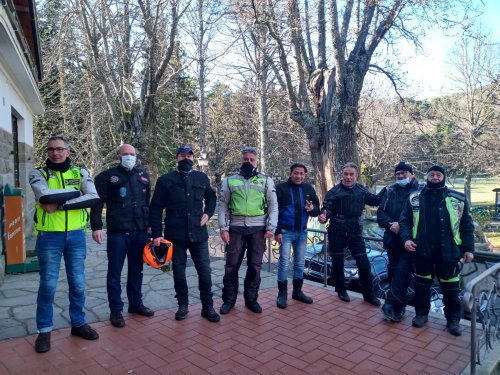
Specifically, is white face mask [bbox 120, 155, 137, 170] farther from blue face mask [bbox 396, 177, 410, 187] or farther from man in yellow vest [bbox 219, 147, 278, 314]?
blue face mask [bbox 396, 177, 410, 187]

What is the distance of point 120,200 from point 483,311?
3.71 meters

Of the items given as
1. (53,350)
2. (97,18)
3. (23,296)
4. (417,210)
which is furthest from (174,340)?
(97,18)

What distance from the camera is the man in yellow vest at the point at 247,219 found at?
4.63 m

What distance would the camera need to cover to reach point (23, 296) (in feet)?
17.0

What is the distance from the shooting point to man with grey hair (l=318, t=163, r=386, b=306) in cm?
504

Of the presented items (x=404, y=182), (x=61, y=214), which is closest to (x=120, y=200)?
(x=61, y=214)

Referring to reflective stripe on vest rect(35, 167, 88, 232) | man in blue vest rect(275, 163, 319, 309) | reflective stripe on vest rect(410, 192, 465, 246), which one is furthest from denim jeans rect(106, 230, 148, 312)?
reflective stripe on vest rect(410, 192, 465, 246)

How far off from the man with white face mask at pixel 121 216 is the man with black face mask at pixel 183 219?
16 cm

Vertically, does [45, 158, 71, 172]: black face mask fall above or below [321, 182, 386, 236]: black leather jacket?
above

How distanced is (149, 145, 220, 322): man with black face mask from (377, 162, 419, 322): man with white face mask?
2.02 m

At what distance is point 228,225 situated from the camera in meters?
4.70

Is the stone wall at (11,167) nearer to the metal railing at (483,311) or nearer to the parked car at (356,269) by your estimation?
the parked car at (356,269)

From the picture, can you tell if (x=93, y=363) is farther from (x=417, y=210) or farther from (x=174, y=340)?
(x=417, y=210)

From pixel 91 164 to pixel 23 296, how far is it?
14359mm
